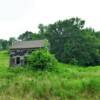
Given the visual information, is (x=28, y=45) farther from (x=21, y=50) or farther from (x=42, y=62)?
(x=42, y=62)

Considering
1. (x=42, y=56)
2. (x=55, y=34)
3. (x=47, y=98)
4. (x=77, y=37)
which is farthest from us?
(x=55, y=34)

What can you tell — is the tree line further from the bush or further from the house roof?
the bush

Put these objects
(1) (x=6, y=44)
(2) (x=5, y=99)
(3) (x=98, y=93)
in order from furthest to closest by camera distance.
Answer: (1) (x=6, y=44), (3) (x=98, y=93), (2) (x=5, y=99)

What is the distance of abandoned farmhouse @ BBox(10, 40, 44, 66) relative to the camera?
45344 millimetres

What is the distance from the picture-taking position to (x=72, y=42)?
5762 centimetres

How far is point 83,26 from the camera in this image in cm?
6325

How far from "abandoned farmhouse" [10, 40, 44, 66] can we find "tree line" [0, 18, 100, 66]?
8429 mm

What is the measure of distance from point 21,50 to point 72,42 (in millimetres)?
14108

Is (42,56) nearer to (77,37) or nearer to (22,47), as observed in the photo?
(22,47)

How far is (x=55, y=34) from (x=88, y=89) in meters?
48.0

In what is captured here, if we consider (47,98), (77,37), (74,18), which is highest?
(74,18)

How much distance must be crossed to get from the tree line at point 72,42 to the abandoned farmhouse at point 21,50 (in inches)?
332

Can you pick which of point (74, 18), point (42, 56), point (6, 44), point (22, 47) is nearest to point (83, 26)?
point (74, 18)

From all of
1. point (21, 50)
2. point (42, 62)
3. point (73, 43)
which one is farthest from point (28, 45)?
point (73, 43)
